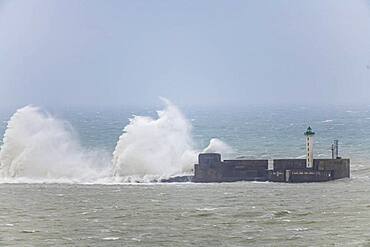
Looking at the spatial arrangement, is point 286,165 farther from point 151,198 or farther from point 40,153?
point 40,153

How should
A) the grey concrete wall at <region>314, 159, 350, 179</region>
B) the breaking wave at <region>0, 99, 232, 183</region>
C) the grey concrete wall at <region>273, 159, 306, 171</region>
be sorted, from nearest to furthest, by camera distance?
the grey concrete wall at <region>314, 159, 350, 179</region>, the grey concrete wall at <region>273, 159, 306, 171</region>, the breaking wave at <region>0, 99, 232, 183</region>

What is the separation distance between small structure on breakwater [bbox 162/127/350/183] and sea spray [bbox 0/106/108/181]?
610cm

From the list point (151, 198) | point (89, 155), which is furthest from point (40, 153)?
point (151, 198)

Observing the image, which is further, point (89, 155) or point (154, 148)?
point (89, 155)

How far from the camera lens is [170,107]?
66500 mm

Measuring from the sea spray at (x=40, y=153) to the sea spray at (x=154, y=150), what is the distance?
5.48 ft

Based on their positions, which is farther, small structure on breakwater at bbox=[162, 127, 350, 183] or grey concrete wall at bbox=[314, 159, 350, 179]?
grey concrete wall at bbox=[314, 159, 350, 179]

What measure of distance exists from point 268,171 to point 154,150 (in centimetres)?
908

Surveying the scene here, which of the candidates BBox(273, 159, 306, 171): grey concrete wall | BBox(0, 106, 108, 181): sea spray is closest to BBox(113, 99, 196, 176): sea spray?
BBox(0, 106, 108, 181): sea spray

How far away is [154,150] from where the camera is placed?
58.4 metres

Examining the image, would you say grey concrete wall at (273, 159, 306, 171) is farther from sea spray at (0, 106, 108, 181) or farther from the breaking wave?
sea spray at (0, 106, 108, 181)

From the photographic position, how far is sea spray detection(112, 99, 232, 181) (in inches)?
2174

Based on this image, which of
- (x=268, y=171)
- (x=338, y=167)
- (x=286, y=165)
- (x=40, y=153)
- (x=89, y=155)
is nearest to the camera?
(x=338, y=167)

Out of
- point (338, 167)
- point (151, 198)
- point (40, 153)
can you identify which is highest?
point (40, 153)
